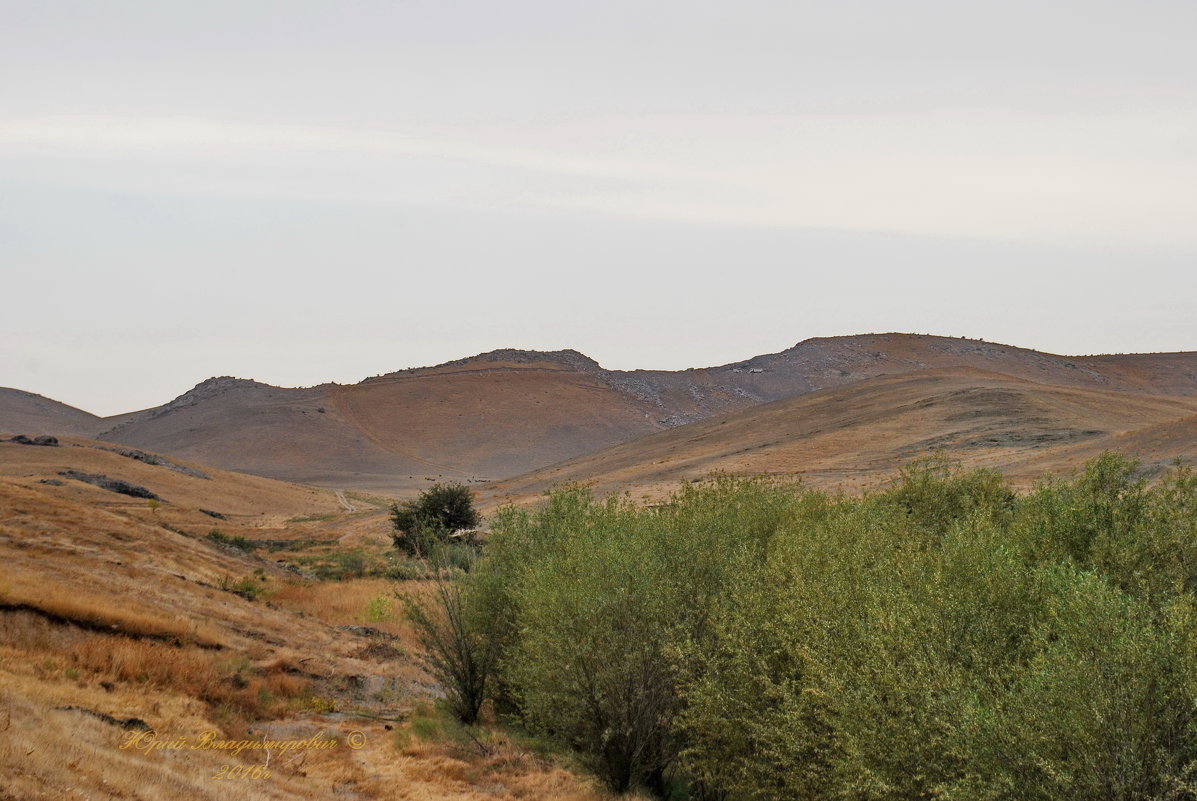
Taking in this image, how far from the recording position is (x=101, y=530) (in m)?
27.3

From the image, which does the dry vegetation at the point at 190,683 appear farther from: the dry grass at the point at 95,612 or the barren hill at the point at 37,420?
the barren hill at the point at 37,420

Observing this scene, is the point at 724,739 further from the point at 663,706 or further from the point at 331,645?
the point at 331,645

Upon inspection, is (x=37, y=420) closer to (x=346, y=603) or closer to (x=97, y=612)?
(x=346, y=603)

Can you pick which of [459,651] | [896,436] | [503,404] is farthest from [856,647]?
[503,404]

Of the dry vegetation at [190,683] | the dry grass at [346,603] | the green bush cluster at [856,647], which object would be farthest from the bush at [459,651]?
the dry grass at [346,603]

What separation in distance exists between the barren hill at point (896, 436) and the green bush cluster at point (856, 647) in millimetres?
29696

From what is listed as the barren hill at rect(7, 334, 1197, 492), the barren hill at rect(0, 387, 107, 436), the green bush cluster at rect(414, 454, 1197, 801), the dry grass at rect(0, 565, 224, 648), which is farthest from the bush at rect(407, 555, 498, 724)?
the barren hill at rect(0, 387, 107, 436)

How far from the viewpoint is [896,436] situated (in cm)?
6956

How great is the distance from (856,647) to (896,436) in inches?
2362

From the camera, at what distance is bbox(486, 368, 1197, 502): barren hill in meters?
53.3

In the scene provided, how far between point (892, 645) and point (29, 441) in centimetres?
9886

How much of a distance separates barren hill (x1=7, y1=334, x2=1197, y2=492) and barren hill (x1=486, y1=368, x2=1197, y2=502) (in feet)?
133

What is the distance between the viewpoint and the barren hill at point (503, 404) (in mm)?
140625

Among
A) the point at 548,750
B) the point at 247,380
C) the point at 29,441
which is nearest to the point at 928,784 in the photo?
the point at 548,750
